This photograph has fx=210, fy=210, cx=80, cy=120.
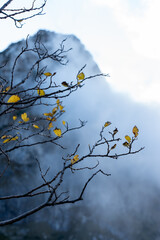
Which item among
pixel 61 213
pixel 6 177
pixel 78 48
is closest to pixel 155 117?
pixel 78 48

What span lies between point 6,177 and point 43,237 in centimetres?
428

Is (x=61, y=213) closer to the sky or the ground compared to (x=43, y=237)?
closer to the sky

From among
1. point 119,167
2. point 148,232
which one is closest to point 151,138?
point 119,167

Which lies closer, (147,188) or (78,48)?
(147,188)

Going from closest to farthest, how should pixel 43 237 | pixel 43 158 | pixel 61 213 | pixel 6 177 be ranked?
1. pixel 43 237
2. pixel 61 213
3. pixel 6 177
4. pixel 43 158

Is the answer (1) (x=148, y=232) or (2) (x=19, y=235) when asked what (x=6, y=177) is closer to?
(2) (x=19, y=235)

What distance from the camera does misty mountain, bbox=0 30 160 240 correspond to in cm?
1057

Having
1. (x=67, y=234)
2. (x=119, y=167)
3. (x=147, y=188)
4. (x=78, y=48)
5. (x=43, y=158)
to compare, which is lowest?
(x=67, y=234)

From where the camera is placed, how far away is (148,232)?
9.91 meters

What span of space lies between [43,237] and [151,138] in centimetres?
996

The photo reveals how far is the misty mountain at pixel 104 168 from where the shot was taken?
416 inches

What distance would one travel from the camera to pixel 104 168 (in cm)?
1377

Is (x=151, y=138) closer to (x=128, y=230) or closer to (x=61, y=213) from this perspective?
(x=128, y=230)

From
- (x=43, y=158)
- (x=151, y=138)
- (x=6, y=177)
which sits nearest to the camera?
(x=6, y=177)
